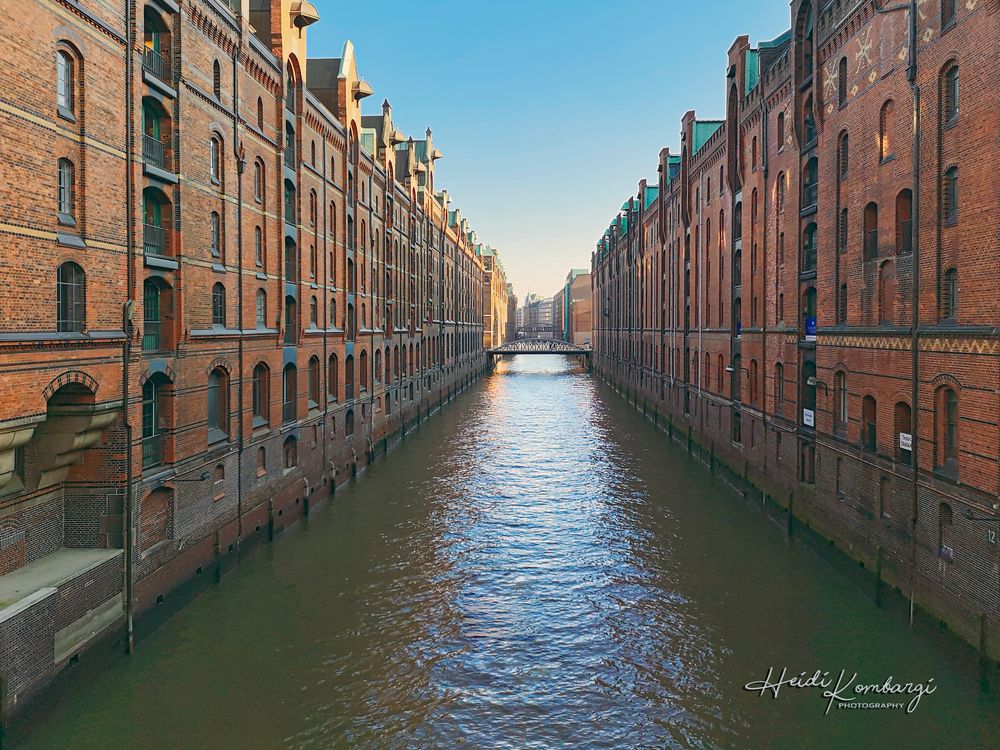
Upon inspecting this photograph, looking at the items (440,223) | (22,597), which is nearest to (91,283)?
(22,597)

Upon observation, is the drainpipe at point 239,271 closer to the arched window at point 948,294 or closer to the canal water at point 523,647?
the canal water at point 523,647

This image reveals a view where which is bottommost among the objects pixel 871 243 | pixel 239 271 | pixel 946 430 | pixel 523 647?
pixel 523 647

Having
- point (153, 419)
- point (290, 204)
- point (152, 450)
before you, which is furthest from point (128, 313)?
point (290, 204)

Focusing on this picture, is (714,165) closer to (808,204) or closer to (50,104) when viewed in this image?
(808,204)

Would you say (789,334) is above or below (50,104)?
below

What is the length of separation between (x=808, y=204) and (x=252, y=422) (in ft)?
70.5

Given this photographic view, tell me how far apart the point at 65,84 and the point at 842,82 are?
2162cm

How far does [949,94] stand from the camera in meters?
15.5

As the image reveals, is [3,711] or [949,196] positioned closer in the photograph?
[3,711]

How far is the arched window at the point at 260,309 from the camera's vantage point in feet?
75.0

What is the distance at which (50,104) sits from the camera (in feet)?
42.3

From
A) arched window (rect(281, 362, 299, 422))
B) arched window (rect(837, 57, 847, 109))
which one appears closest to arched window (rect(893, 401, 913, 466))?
arched window (rect(837, 57, 847, 109))

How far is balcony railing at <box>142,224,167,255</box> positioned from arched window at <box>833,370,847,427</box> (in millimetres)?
20608

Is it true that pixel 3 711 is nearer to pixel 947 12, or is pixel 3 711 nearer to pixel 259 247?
pixel 259 247
